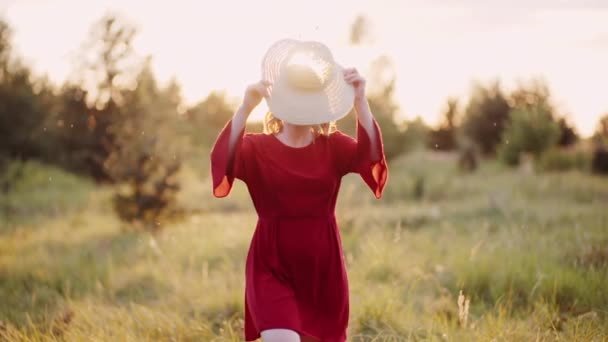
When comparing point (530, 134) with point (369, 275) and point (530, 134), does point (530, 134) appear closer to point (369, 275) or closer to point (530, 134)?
point (530, 134)

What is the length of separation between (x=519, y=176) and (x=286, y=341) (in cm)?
1402

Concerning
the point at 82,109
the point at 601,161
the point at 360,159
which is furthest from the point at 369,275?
the point at 82,109

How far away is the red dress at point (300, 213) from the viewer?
303 cm

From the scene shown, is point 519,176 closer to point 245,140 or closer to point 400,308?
point 400,308

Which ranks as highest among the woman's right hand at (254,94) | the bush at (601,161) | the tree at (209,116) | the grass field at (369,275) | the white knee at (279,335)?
the tree at (209,116)

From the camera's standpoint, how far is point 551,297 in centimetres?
469

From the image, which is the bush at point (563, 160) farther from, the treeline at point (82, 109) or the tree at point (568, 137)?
the treeline at point (82, 109)

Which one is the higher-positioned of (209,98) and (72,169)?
(209,98)

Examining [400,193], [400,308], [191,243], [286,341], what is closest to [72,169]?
[400,193]

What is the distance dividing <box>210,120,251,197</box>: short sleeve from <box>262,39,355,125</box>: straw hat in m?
0.28

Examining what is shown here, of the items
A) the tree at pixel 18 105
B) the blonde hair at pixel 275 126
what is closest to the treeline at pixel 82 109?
the tree at pixel 18 105

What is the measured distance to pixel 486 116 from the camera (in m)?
24.7

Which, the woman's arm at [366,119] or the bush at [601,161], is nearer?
the woman's arm at [366,119]

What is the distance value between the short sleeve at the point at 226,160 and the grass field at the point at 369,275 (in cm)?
127
